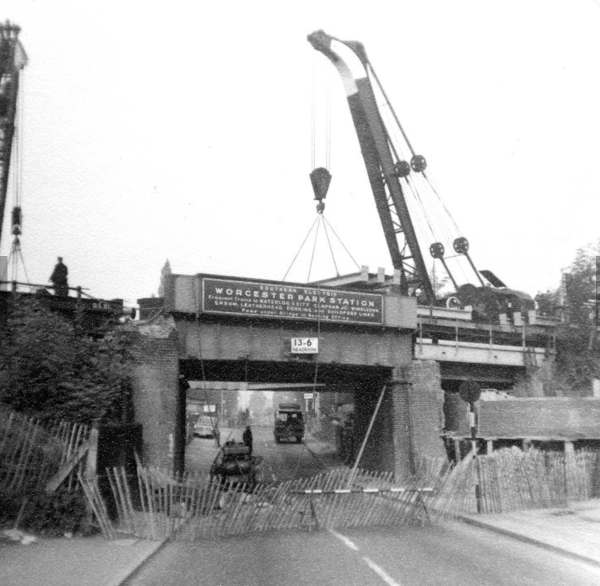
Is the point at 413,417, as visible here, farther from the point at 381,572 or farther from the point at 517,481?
the point at 381,572

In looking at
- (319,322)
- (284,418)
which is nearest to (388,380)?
(319,322)

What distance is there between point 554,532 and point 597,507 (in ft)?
13.1

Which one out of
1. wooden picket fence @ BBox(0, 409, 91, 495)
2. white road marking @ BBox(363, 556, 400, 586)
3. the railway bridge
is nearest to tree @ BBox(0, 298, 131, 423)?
wooden picket fence @ BBox(0, 409, 91, 495)

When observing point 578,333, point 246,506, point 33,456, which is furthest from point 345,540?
point 578,333

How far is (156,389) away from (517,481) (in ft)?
31.6

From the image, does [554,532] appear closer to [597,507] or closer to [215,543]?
[597,507]

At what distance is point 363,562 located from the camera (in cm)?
1070

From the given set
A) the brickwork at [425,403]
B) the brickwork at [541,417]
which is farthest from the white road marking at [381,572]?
the brickwork at [425,403]

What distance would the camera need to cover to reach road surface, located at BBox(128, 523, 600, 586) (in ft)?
31.4

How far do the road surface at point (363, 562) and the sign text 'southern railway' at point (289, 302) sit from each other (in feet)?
28.4

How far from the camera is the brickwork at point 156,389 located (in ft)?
62.4

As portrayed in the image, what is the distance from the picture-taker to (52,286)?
2028 cm

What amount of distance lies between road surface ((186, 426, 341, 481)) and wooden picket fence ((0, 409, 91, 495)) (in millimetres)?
13687

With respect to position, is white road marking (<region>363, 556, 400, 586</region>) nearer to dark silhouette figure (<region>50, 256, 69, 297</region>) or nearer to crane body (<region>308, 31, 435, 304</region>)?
dark silhouette figure (<region>50, 256, 69, 297</region>)
